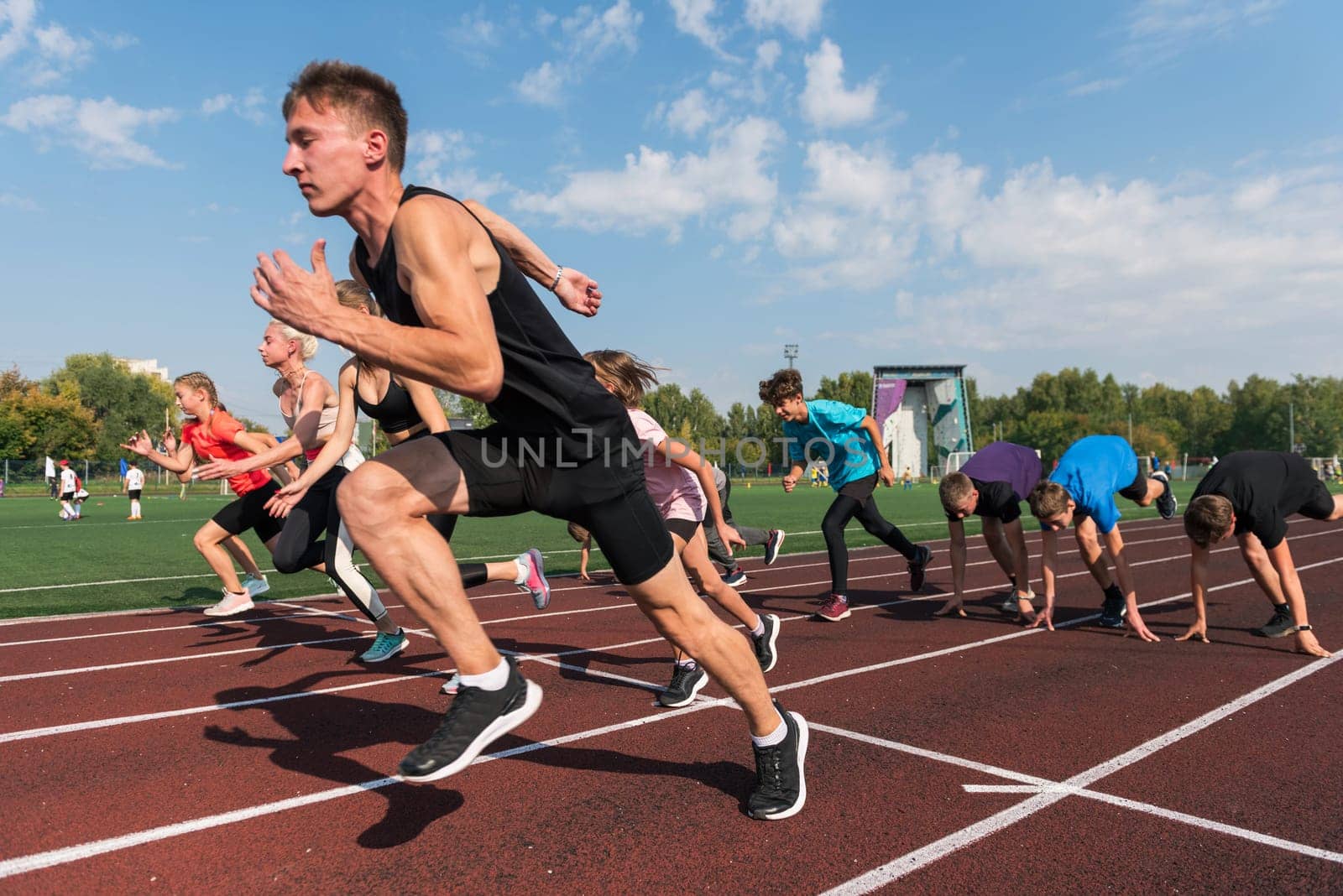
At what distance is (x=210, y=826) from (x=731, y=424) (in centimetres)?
9555

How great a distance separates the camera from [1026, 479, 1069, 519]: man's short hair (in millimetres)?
6469

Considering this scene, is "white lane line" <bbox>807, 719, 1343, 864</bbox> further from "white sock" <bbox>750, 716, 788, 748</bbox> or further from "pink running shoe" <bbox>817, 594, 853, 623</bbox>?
"pink running shoe" <bbox>817, 594, 853, 623</bbox>

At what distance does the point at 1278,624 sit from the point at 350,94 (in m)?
7.15

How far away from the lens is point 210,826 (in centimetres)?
307

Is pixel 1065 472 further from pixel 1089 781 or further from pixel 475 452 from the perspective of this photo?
pixel 475 452

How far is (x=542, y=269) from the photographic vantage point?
11.2 ft

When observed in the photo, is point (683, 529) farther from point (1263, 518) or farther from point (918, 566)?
point (918, 566)

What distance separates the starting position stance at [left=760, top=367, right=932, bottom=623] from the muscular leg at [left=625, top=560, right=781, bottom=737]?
14.5ft

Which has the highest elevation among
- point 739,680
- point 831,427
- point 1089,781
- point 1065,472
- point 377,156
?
point 377,156

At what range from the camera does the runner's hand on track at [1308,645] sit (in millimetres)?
5883

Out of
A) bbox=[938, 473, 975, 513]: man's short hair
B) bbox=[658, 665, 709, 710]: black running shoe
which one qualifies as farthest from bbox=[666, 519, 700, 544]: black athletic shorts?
bbox=[938, 473, 975, 513]: man's short hair

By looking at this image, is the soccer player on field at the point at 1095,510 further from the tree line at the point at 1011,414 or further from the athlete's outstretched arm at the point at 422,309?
the tree line at the point at 1011,414

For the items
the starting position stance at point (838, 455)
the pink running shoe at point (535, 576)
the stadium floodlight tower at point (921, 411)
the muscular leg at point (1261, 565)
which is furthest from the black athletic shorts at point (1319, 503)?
the stadium floodlight tower at point (921, 411)

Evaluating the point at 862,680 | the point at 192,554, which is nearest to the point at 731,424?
the point at 192,554
